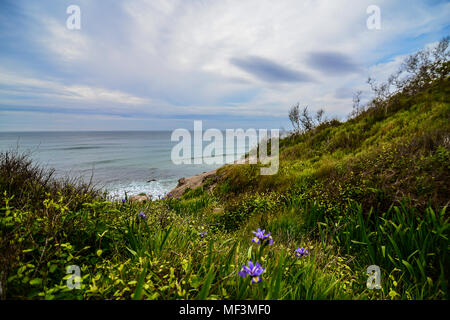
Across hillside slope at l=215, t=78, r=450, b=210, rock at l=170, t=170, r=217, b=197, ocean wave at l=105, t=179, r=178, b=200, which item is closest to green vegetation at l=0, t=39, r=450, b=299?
hillside slope at l=215, t=78, r=450, b=210

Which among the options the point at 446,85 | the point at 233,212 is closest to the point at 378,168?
the point at 233,212

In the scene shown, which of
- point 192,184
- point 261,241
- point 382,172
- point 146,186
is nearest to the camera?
point 261,241

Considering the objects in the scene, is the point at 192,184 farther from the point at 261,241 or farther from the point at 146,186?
the point at 146,186

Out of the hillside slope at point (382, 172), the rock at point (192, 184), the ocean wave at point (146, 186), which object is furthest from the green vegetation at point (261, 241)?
the ocean wave at point (146, 186)

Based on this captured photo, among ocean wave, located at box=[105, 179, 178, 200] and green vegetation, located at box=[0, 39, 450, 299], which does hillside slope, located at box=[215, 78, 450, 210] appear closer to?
green vegetation, located at box=[0, 39, 450, 299]

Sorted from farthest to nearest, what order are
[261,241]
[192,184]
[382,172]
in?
[192,184], [382,172], [261,241]

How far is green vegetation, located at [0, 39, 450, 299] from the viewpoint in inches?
62.8

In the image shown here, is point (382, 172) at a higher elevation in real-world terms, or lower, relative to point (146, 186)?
higher

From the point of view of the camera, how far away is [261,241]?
81.4 inches

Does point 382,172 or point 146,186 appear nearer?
point 382,172

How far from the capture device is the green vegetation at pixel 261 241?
62.8 inches

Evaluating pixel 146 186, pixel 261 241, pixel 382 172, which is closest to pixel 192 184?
pixel 382 172

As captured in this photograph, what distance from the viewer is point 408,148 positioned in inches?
168
